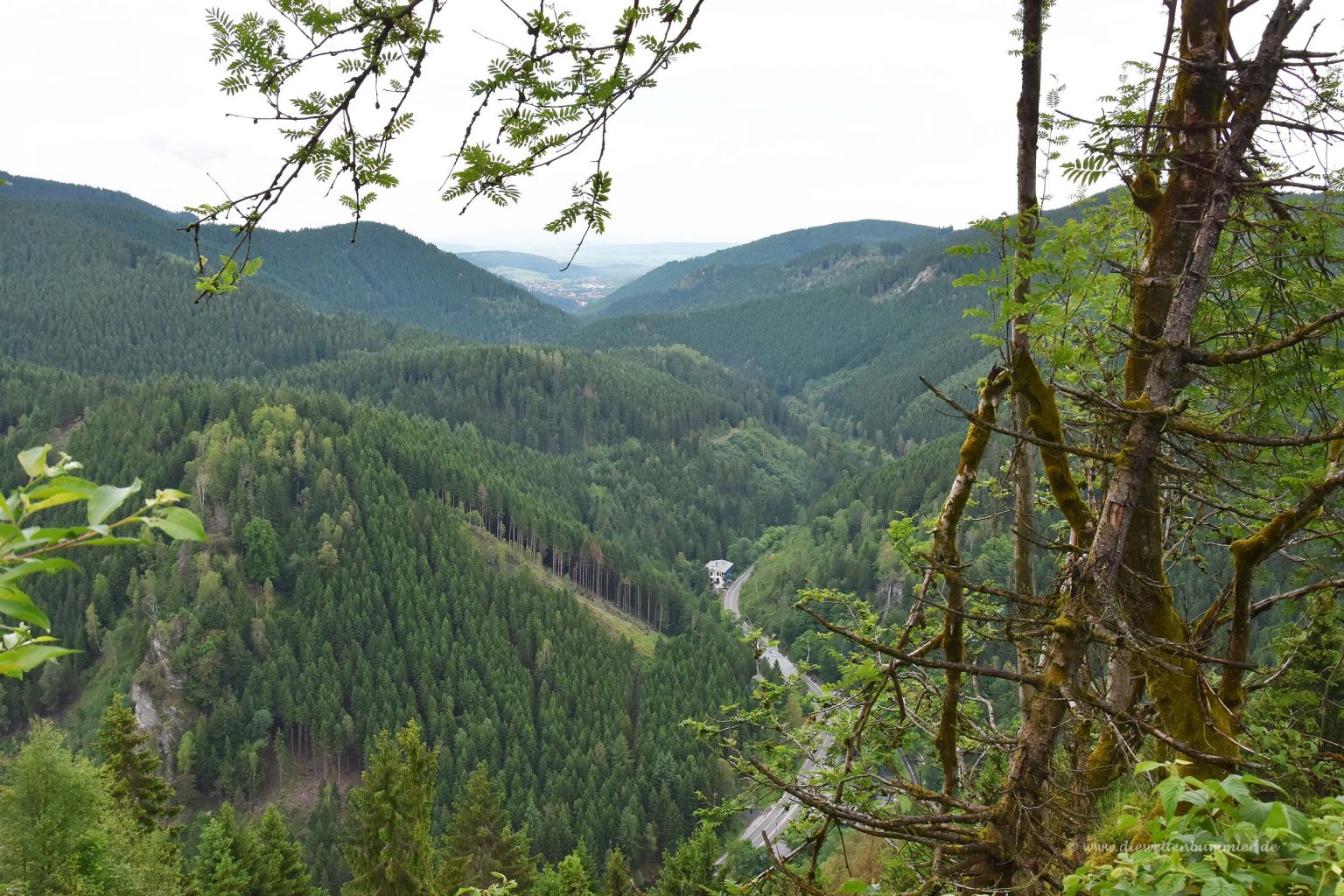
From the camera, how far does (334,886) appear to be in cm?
5800

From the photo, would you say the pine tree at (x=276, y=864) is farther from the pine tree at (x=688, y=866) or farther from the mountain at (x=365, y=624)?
the mountain at (x=365, y=624)

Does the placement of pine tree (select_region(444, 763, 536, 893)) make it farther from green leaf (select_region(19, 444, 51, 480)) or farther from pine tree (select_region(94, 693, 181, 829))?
green leaf (select_region(19, 444, 51, 480))

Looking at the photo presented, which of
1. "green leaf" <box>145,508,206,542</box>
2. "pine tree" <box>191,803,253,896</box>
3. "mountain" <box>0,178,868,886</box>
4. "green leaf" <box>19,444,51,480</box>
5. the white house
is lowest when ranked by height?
the white house

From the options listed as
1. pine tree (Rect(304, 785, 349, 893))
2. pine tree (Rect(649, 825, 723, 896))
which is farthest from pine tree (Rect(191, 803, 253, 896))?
pine tree (Rect(304, 785, 349, 893))

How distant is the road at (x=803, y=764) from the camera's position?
953 cm

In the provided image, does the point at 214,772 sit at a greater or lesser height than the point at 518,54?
lesser

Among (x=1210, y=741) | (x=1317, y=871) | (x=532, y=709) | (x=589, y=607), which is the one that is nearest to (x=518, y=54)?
(x=1317, y=871)

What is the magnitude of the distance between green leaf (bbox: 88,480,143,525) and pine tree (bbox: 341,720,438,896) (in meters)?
27.2

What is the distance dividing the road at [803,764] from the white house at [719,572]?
4.76 feet

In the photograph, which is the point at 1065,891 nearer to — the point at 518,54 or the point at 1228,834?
the point at 1228,834

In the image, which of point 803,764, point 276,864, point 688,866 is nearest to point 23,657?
point 803,764

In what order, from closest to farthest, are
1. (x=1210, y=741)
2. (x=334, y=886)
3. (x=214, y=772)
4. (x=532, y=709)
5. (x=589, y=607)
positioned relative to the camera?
(x=1210, y=741)
(x=334, y=886)
(x=214, y=772)
(x=532, y=709)
(x=589, y=607)

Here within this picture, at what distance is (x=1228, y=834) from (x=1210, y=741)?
294cm

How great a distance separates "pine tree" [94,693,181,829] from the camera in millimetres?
26922
